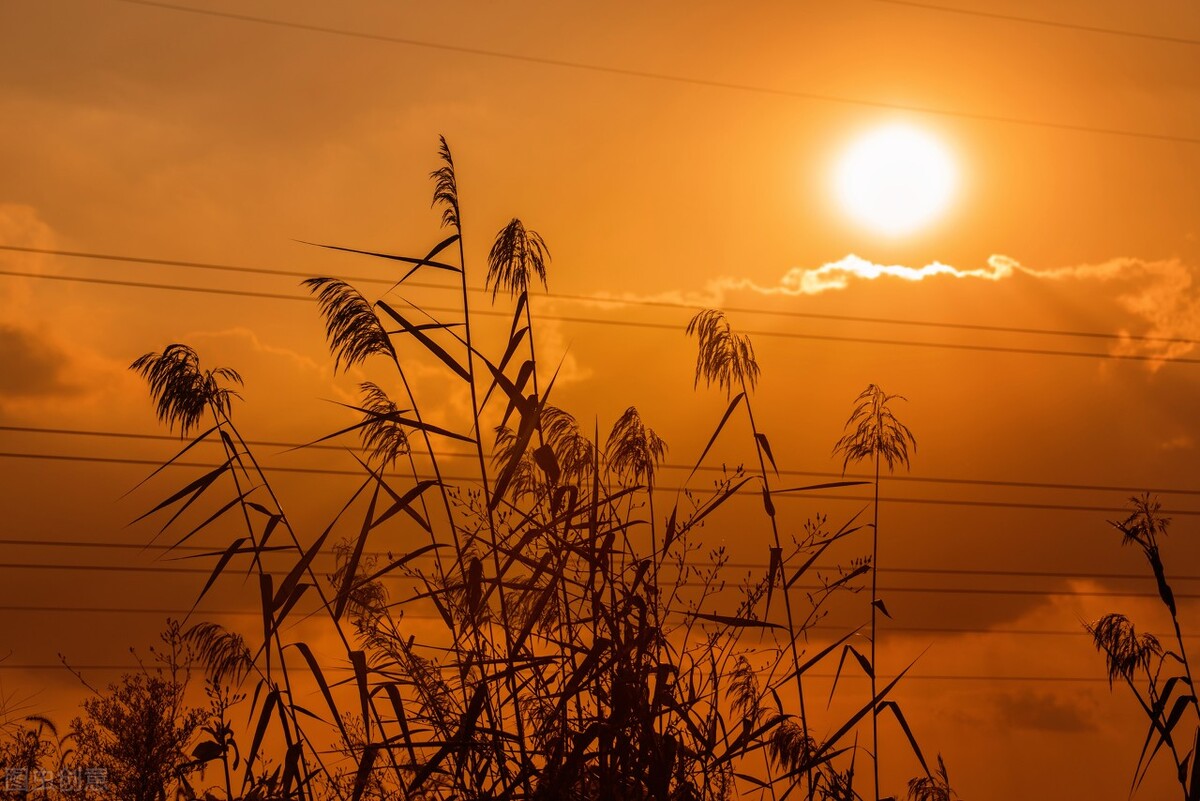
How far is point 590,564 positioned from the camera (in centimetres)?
345

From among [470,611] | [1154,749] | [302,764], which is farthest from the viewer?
[1154,749]

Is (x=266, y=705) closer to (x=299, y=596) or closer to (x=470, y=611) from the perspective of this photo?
(x=299, y=596)

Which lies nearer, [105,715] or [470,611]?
[470,611]

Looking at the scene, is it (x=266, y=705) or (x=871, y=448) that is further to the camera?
(x=871, y=448)

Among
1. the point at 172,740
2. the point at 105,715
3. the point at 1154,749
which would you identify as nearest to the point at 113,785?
the point at 172,740

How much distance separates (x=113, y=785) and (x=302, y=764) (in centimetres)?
562

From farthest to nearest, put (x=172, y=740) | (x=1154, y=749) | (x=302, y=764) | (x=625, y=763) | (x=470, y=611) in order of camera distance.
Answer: (x=172, y=740) < (x=1154, y=749) < (x=302, y=764) < (x=470, y=611) < (x=625, y=763)

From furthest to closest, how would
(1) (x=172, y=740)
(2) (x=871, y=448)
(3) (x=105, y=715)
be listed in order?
(3) (x=105, y=715) → (1) (x=172, y=740) → (2) (x=871, y=448)

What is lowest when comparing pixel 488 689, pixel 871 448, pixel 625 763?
pixel 625 763

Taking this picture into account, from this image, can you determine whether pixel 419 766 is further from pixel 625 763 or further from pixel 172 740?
pixel 172 740

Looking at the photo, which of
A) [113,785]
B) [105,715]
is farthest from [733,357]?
[105,715]

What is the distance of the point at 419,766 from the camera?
122 inches

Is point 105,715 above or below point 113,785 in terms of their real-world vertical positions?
above

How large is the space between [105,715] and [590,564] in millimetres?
7749
